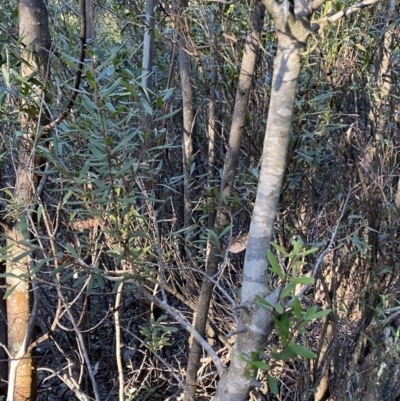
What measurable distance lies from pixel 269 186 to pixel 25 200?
36.4 inches

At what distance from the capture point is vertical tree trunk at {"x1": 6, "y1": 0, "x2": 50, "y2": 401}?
1429 millimetres

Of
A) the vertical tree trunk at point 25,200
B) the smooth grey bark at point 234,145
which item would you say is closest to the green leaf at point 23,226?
the vertical tree trunk at point 25,200

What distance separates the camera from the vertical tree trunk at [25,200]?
143 centimetres

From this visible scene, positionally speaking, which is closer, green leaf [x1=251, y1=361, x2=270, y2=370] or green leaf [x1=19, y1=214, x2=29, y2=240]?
green leaf [x1=251, y1=361, x2=270, y2=370]

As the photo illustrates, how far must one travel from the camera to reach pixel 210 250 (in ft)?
5.97

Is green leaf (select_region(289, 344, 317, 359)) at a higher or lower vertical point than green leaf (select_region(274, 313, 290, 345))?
lower

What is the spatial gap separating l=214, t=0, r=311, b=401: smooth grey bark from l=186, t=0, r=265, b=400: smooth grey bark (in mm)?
577

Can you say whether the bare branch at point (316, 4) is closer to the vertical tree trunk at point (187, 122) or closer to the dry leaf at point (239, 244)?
the dry leaf at point (239, 244)

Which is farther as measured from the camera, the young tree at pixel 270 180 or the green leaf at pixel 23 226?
the green leaf at pixel 23 226

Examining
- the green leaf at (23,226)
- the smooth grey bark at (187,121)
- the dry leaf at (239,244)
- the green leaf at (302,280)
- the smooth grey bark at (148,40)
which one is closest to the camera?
the green leaf at (302,280)

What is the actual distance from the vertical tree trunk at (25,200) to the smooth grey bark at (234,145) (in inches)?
26.8

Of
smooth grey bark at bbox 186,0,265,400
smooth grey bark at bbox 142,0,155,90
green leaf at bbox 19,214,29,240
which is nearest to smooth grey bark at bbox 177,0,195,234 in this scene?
smooth grey bark at bbox 142,0,155,90

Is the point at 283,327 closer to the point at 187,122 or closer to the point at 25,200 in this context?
the point at 25,200

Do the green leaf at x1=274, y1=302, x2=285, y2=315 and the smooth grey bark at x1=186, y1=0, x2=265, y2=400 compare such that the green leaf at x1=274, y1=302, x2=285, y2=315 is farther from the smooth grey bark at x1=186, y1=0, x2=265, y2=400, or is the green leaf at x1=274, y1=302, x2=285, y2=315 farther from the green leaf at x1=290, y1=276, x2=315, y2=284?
the smooth grey bark at x1=186, y1=0, x2=265, y2=400
